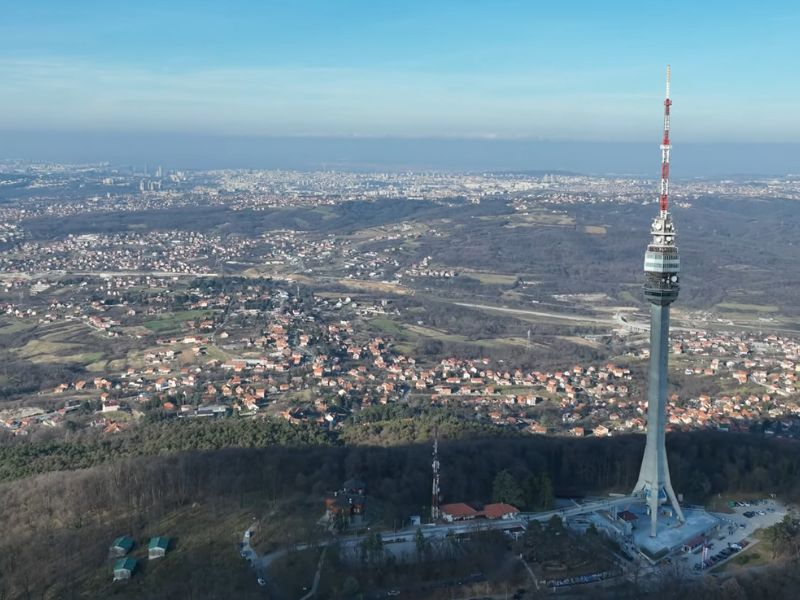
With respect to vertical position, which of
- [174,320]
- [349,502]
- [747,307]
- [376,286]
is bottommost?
[174,320]

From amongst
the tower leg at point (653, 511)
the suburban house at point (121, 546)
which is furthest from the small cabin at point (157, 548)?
the tower leg at point (653, 511)

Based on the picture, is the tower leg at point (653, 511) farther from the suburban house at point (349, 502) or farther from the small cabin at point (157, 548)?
the small cabin at point (157, 548)

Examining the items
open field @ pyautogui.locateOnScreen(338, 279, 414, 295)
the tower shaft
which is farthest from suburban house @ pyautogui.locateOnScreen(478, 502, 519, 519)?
open field @ pyautogui.locateOnScreen(338, 279, 414, 295)

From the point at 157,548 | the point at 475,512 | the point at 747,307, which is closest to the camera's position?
the point at 157,548

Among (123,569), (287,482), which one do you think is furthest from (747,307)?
(123,569)

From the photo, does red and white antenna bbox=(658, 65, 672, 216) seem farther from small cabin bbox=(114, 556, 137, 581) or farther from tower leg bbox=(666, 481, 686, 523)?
small cabin bbox=(114, 556, 137, 581)

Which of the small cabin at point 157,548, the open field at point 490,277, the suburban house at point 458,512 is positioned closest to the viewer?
the small cabin at point 157,548

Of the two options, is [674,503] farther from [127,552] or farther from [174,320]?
[174,320]

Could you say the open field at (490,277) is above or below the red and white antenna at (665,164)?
below

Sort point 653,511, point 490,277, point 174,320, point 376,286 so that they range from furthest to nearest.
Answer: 1. point 490,277
2. point 376,286
3. point 174,320
4. point 653,511
